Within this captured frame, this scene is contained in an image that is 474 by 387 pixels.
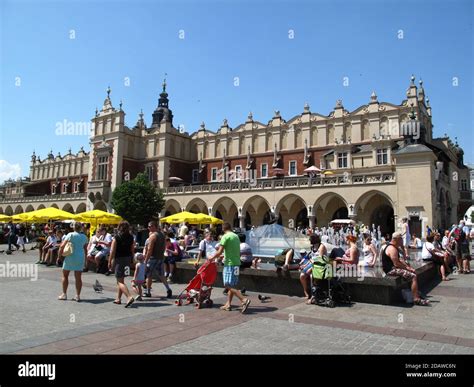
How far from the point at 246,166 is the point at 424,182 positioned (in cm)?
2276

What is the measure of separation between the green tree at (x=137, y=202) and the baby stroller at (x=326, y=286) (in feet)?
113

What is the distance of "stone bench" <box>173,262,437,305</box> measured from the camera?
8453 millimetres

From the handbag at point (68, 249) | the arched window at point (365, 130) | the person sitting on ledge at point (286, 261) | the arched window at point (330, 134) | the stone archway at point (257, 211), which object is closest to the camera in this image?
the handbag at point (68, 249)

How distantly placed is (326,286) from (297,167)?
36216 mm

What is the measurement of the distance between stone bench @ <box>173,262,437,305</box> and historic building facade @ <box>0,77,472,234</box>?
21058mm

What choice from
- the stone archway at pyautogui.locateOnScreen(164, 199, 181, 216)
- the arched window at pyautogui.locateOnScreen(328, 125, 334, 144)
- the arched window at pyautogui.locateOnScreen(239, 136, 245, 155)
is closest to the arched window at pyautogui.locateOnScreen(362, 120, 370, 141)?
the arched window at pyautogui.locateOnScreen(328, 125, 334, 144)

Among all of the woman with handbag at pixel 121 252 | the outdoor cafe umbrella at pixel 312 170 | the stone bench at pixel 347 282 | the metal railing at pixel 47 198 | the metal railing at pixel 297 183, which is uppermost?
the outdoor cafe umbrella at pixel 312 170

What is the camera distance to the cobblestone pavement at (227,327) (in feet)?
17.4

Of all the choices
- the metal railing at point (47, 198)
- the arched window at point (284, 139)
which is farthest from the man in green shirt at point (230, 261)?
the metal railing at point (47, 198)

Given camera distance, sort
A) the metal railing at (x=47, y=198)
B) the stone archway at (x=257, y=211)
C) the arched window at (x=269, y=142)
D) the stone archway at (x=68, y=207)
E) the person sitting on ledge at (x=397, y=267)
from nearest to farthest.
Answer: the person sitting on ledge at (x=397, y=267) < the stone archway at (x=257, y=211) < the arched window at (x=269, y=142) < the metal railing at (x=47, y=198) < the stone archway at (x=68, y=207)

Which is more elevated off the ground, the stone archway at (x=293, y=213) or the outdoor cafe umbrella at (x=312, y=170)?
the outdoor cafe umbrella at (x=312, y=170)

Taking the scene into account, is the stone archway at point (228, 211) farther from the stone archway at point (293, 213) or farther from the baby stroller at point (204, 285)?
the baby stroller at point (204, 285)

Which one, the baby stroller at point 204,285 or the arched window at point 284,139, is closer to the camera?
the baby stroller at point 204,285
